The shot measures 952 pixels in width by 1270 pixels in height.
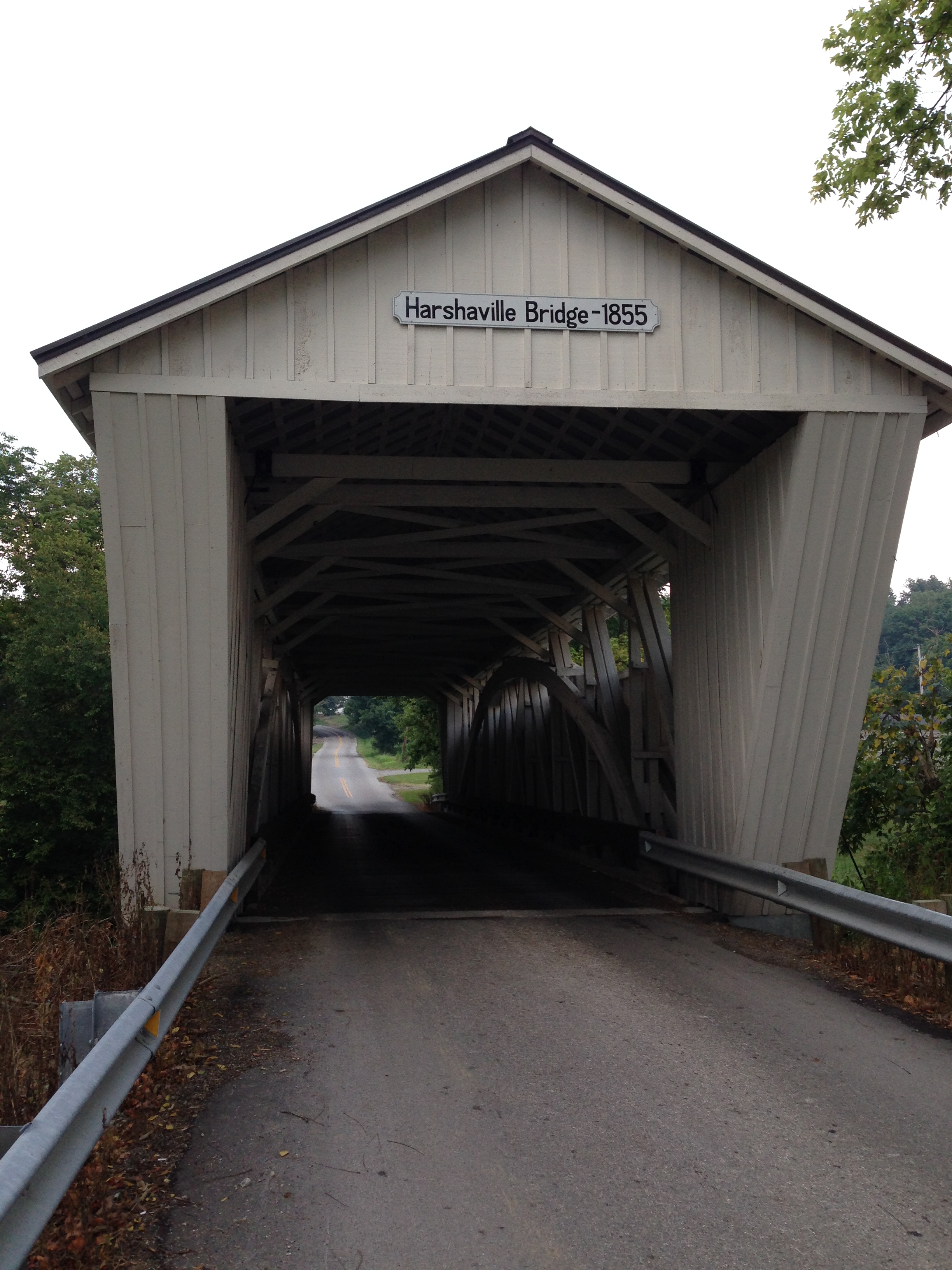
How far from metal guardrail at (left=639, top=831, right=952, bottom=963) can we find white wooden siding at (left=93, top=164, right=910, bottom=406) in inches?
139

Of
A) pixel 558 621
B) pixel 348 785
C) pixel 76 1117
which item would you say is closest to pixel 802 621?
pixel 76 1117

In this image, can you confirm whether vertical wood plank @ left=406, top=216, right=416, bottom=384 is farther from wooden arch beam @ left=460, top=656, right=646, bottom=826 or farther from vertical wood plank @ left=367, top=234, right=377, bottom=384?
wooden arch beam @ left=460, top=656, right=646, bottom=826

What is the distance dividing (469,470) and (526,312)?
6.30 ft

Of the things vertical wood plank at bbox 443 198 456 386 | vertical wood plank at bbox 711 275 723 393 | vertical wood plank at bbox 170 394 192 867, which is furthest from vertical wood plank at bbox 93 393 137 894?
vertical wood plank at bbox 711 275 723 393

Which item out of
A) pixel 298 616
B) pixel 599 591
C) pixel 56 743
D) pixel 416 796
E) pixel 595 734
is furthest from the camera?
pixel 416 796

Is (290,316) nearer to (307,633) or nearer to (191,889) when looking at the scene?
(191,889)

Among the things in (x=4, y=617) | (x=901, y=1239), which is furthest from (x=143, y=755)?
(x=4, y=617)

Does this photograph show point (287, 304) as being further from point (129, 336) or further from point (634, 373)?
point (634, 373)

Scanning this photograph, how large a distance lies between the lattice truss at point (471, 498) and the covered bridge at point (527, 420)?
0.18 feet

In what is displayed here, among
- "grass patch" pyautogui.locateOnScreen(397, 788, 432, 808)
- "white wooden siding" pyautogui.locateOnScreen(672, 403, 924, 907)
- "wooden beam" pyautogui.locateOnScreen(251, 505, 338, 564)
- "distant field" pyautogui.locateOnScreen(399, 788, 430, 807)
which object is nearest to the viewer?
"white wooden siding" pyautogui.locateOnScreen(672, 403, 924, 907)

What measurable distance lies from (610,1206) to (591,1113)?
85 cm

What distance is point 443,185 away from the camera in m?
7.51

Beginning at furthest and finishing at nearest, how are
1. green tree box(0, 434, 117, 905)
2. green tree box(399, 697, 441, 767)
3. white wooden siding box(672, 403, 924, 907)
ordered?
green tree box(399, 697, 441, 767) → green tree box(0, 434, 117, 905) → white wooden siding box(672, 403, 924, 907)

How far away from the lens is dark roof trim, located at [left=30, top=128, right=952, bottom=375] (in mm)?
7031
